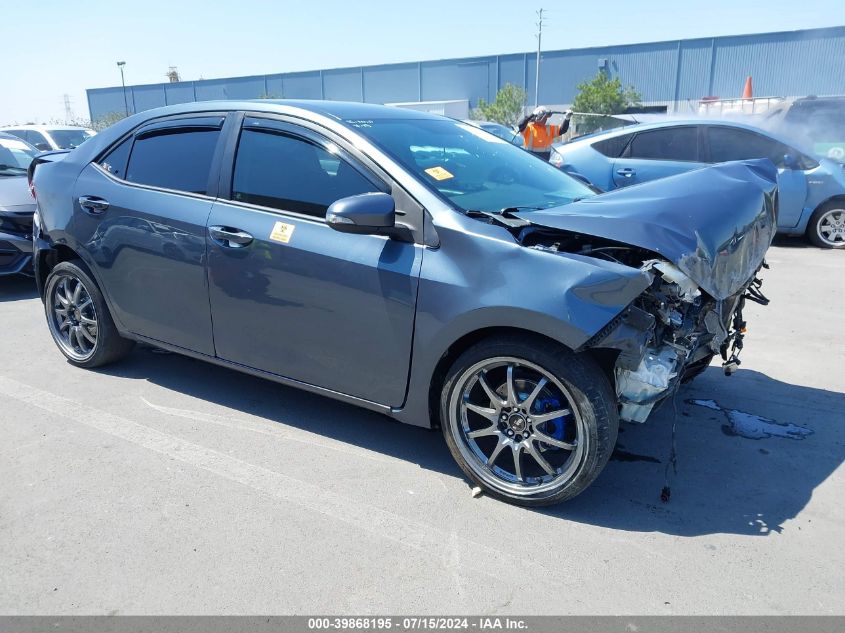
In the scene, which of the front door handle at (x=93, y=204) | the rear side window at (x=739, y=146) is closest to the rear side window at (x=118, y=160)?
the front door handle at (x=93, y=204)

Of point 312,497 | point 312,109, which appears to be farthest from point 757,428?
point 312,109

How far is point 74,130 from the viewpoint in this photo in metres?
15.3

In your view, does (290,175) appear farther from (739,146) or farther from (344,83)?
(344,83)

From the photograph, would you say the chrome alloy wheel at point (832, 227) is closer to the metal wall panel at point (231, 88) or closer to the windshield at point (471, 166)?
the windshield at point (471, 166)

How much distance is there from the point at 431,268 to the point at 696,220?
1.24 m

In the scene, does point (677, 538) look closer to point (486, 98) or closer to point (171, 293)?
point (171, 293)

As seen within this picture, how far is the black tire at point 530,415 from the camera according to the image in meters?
2.90

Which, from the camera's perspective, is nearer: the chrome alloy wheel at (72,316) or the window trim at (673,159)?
the chrome alloy wheel at (72,316)

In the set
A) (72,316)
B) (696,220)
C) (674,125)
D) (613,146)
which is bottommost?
(72,316)

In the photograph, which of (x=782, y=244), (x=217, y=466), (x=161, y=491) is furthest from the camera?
(x=782, y=244)

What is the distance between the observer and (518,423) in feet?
10.2

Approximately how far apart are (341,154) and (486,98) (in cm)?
5545

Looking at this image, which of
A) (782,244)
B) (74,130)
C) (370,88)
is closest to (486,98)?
(370,88)

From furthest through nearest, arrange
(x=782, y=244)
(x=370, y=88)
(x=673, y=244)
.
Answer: (x=370, y=88) < (x=782, y=244) < (x=673, y=244)
